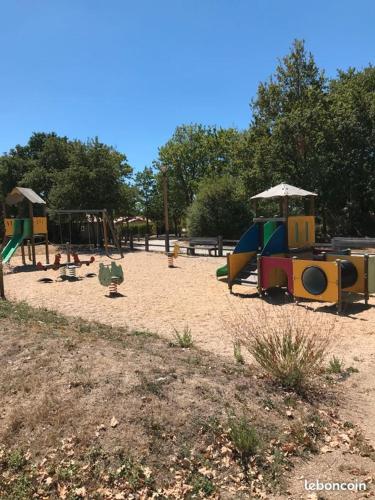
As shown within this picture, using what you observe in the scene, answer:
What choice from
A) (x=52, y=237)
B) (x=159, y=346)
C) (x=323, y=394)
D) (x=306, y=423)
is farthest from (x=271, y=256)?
(x=52, y=237)

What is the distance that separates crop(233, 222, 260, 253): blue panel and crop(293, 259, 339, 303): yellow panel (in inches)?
105

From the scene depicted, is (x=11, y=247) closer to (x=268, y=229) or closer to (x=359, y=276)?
(x=268, y=229)

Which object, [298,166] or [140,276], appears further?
[298,166]

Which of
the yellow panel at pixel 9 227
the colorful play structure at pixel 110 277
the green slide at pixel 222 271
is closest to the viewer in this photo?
the colorful play structure at pixel 110 277

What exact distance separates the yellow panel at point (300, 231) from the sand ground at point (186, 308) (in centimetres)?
194

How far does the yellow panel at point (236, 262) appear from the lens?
40.0 feet

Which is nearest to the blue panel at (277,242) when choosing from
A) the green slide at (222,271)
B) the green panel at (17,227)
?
the green slide at (222,271)

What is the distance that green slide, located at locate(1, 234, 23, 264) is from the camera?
18922 mm

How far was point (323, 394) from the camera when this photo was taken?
14.9 feet

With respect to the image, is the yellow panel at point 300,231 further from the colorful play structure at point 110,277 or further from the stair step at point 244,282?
the colorful play structure at point 110,277

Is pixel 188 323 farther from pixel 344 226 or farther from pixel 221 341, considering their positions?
pixel 344 226

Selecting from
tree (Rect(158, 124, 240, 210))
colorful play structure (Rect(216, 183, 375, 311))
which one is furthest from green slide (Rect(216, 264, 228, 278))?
tree (Rect(158, 124, 240, 210))

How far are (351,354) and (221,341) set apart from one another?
2.03 m

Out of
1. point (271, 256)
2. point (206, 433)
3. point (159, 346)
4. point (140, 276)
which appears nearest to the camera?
point (206, 433)
